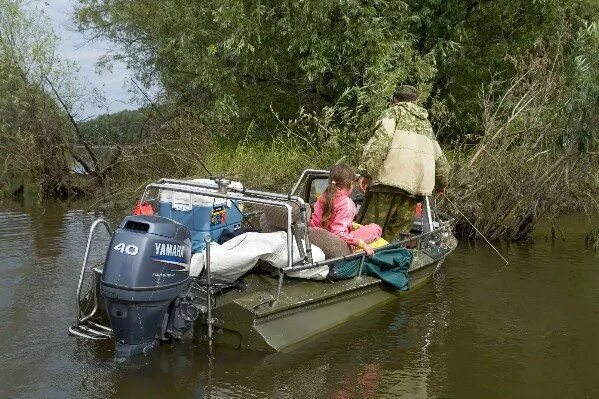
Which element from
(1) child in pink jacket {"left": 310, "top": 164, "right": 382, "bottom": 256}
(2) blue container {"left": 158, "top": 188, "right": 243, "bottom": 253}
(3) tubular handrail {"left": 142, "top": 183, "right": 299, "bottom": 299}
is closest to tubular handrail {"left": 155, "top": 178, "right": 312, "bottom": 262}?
(3) tubular handrail {"left": 142, "top": 183, "right": 299, "bottom": 299}

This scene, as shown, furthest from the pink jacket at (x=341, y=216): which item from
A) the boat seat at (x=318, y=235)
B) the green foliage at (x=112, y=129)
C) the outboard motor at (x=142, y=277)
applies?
the green foliage at (x=112, y=129)

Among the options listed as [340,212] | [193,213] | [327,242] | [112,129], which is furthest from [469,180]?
[112,129]

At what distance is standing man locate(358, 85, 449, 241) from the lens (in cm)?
870

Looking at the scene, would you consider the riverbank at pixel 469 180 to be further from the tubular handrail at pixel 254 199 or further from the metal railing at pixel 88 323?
the metal railing at pixel 88 323

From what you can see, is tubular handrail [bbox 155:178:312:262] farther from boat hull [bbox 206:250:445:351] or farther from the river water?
the river water

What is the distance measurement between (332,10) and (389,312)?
338 inches

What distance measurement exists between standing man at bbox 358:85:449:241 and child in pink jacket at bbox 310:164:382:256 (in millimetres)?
981

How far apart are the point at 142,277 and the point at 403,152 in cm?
410

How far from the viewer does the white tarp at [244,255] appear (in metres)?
6.45

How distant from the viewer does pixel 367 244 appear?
769 centimetres

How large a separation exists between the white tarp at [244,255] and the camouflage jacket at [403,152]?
7.51ft

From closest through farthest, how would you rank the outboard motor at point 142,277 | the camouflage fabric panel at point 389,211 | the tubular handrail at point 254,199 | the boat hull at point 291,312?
the outboard motor at point 142,277
the boat hull at point 291,312
the tubular handrail at point 254,199
the camouflage fabric panel at point 389,211

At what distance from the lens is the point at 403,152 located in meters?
8.69

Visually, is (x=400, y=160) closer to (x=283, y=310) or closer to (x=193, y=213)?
(x=193, y=213)
